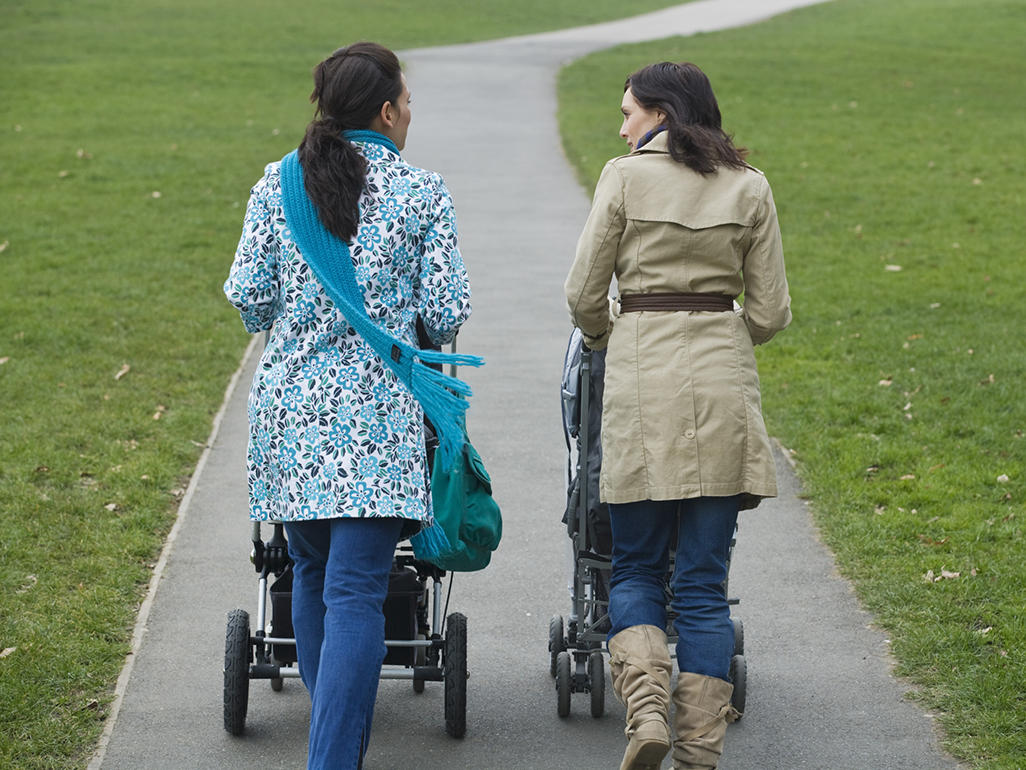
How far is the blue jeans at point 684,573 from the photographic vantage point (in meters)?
3.76

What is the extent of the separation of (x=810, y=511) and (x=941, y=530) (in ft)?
2.03

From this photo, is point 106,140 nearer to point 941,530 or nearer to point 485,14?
point 941,530

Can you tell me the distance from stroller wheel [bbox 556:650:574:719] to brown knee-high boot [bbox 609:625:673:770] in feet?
1.63

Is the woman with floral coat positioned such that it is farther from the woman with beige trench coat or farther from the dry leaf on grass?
the dry leaf on grass

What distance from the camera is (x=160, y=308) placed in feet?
33.1

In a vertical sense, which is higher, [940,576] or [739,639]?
[739,639]

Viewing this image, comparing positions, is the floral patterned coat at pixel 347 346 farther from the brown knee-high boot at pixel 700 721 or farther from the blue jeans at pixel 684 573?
the brown knee-high boot at pixel 700 721

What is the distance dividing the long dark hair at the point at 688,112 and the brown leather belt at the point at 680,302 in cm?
34

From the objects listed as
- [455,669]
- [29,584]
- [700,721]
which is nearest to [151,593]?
[29,584]

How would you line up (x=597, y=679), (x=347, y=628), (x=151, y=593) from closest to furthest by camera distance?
(x=347, y=628)
(x=597, y=679)
(x=151, y=593)

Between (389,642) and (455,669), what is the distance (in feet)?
0.71

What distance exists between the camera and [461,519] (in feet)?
13.1

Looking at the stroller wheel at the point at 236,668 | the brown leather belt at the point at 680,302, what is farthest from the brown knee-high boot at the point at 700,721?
the stroller wheel at the point at 236,668

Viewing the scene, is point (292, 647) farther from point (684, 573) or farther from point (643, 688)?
point (684, 573)
